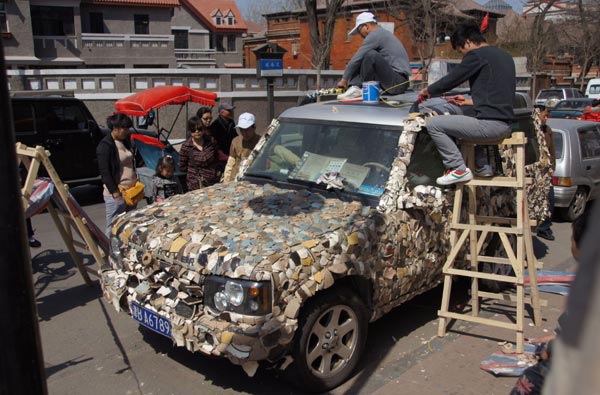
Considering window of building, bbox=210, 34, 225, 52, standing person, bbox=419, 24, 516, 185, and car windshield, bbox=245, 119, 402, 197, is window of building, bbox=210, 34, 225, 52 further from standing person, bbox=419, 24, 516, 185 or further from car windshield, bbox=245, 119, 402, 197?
standing person, bbox=419, 24, 516, 185

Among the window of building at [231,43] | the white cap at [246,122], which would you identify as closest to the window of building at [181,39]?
the window of building at [231,43]

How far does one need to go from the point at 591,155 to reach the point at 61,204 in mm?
8150

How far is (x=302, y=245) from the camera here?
3910mm

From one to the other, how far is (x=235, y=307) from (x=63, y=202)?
2.73m

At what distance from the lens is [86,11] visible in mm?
39594

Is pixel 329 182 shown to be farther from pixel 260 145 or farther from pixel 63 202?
pixel 63 202

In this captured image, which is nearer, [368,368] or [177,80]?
[368,368]

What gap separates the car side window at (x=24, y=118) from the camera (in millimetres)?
10306

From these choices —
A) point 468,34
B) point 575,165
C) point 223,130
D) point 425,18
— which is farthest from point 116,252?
point 425,18

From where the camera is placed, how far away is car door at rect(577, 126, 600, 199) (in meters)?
9.29

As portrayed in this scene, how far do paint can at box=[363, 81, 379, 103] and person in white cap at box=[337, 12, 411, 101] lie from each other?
1.76 feet

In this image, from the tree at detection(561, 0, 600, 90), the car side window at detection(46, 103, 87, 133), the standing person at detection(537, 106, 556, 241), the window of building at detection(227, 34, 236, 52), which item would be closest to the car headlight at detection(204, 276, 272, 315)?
the standing person at detection(537, 106, 556, 241)

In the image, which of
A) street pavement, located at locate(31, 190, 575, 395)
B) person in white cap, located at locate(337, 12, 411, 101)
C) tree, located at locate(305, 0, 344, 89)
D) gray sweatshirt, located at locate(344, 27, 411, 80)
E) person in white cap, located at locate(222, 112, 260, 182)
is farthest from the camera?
tree, located at locate(305, 0, 344, 89)

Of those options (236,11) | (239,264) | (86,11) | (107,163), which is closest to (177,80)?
(107,163)
